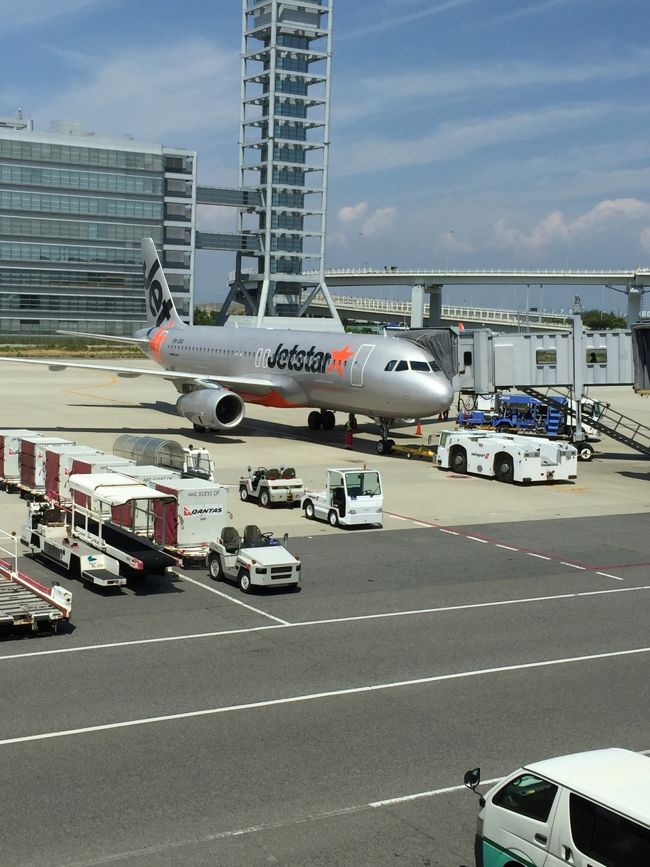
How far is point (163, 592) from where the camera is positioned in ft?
86.6

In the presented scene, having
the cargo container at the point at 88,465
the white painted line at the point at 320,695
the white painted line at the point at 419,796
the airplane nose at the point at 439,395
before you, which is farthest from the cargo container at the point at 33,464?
the white painted line at the point at 419,796

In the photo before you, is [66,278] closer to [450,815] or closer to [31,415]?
[31,415]

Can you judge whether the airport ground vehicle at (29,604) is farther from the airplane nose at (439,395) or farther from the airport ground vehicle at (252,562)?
the airplane nose at (439,395)

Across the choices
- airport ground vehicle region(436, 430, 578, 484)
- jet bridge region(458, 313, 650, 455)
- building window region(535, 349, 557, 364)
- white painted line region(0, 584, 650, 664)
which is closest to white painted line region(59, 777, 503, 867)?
white painted line region(0, 584, 650, 664)

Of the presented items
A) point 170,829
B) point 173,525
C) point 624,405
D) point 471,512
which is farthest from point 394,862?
point 624,405

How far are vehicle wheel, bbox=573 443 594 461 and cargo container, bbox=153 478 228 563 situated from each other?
29.9 meters

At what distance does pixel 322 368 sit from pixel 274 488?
16491 millimetres

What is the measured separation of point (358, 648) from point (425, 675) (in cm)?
211

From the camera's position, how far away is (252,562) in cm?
2647

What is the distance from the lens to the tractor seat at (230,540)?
90.9 ft

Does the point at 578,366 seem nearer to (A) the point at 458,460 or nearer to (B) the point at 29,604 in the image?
(A) the point at 458,460

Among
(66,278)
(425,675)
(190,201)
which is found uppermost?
(190,201)

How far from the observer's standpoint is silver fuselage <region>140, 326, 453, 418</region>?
48938 millimetres

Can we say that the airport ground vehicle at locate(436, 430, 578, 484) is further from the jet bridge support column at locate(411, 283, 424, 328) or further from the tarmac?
the jet bridge support column at locate(411, 283, 424, 328)
